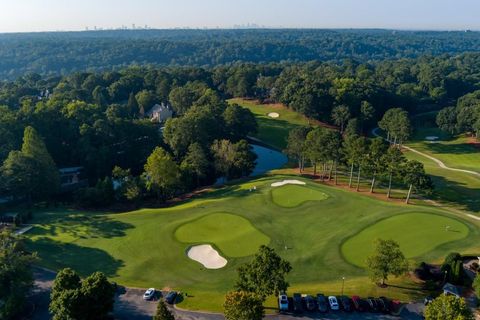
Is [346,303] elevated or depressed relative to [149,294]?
elevated

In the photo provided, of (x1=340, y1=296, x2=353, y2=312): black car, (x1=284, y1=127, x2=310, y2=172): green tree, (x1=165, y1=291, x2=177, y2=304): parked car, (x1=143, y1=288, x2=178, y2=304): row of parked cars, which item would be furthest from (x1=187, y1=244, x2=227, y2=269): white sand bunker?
(x1=284, y1=127, x2=310, y2=172): green tree

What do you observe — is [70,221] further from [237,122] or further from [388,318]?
[237,122]

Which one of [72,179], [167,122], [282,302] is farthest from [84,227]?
[167,122]

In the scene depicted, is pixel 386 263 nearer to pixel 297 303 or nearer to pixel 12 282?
pixel 297 303

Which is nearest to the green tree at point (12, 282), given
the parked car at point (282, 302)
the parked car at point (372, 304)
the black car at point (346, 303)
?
the parked car at point (282, 302)

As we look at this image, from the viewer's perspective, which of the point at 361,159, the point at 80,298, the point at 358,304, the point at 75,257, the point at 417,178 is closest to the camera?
the point at 80,298

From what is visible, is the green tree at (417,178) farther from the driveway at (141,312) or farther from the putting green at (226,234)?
the driveway at (141,312)

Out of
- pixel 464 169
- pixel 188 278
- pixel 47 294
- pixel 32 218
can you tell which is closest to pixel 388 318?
pixel 188 278
